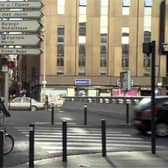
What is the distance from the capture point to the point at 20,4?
24359 millimetres

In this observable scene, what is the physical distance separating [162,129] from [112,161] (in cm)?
817

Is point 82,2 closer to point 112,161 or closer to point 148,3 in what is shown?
point 148,3

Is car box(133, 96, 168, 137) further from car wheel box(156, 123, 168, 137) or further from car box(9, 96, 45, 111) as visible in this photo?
car box(9, 96, 45, 111)

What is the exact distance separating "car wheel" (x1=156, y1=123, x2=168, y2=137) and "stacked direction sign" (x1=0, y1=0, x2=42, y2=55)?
681 cm

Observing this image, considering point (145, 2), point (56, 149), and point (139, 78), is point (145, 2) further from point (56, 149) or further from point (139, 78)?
point (56, 149)

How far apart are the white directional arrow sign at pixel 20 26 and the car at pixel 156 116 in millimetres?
6007

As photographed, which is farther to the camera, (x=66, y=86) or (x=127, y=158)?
(x=66, y=86)

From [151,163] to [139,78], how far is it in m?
71.3

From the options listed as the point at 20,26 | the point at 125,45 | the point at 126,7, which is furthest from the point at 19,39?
the point at 126,7

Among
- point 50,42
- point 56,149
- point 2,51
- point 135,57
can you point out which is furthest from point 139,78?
point 56,149

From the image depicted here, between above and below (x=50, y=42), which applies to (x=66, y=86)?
below

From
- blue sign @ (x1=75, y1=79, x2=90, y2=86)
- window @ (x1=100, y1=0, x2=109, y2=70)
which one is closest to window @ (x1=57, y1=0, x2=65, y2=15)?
window @ (x1=100, y1=0, x2=109, y2=70)

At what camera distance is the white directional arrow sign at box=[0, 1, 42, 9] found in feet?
79.8

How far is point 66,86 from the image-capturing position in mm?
82625
